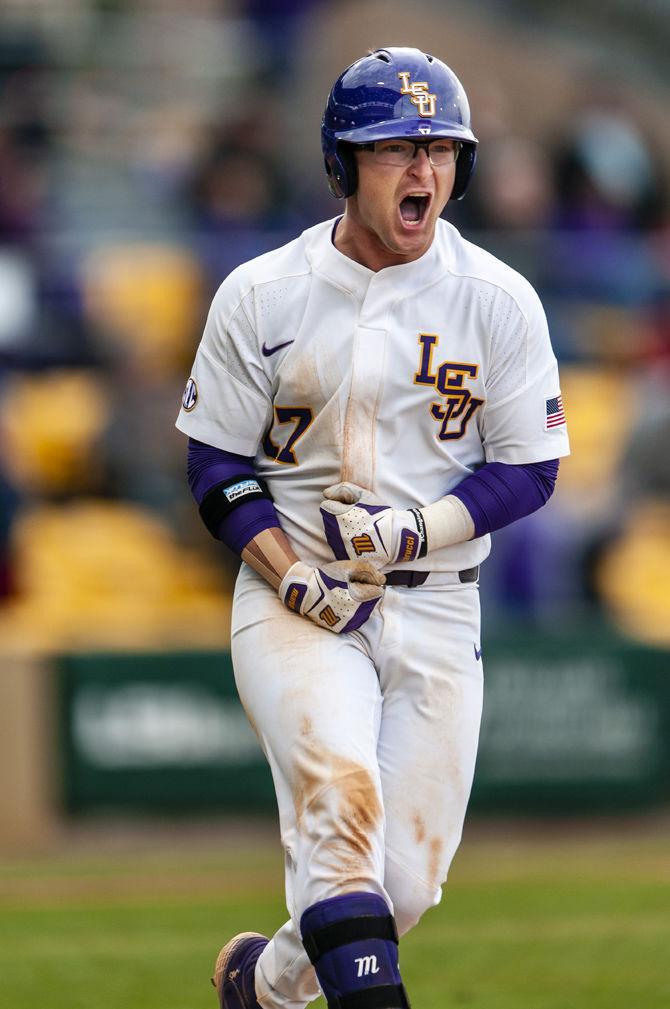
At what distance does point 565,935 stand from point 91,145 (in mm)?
8841

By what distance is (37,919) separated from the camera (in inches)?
324

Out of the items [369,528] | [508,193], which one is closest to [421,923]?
[369,528]

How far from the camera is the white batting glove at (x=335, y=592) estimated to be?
456 centimetres

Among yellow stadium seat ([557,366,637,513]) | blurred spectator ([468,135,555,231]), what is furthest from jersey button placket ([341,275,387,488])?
blurred spectator ([468,135,555,231])

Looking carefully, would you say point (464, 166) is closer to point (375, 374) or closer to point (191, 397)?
point (375, 374)

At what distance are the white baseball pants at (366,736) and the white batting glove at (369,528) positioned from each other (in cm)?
18

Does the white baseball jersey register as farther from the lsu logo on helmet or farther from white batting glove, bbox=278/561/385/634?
the lsu logo on helmet

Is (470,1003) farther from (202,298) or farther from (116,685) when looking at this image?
(202,298)

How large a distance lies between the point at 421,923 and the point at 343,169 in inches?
174

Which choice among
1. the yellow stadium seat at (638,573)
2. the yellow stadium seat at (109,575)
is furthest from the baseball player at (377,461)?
the yellow stadium seat at (638,573)

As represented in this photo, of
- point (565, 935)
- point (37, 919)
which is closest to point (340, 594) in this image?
point (565, 935)

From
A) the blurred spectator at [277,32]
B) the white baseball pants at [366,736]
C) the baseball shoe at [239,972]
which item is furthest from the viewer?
the blurred spectator at [277,32]

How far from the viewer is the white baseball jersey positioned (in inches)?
183

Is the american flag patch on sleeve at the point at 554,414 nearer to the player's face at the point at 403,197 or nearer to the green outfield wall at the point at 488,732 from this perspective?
the player's face at the point at 403,197
